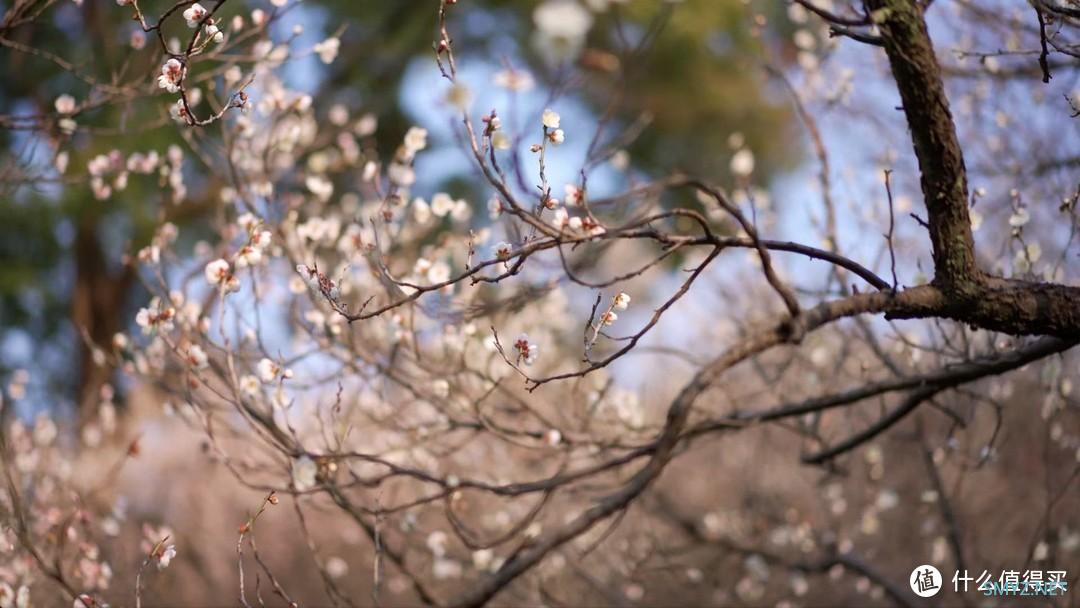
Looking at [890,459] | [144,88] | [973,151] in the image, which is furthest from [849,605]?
[144,88]

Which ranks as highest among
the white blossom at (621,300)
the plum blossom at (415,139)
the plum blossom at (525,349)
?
the plum blossom at (415,139)

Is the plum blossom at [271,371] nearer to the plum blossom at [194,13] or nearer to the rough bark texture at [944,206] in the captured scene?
the plum blossom at [194,13]

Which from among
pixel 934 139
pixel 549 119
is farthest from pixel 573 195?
pixel 934 139

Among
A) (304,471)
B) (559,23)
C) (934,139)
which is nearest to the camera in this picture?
(934,139)

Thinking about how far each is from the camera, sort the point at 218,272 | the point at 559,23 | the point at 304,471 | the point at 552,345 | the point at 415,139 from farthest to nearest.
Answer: the point at 559,23
the point at 552,345
the point at 415,139
the point at 218,272
the point at 304,471

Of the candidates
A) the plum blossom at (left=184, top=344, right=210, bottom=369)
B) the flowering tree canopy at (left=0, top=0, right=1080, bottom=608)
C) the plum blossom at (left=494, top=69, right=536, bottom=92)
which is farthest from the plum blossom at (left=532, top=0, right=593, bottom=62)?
the plum blossom at (left=184, top=344, right=210, bottom=369)

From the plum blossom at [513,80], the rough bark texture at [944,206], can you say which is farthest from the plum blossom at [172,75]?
the rough bark texture at [944,206]

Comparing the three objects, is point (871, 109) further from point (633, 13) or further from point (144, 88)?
point (633, 13)

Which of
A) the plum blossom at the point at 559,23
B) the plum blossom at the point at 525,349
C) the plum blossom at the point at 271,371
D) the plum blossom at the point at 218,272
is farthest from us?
the plum blossom at the point at 559,23

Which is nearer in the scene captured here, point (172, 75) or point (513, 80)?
point (172, 75)

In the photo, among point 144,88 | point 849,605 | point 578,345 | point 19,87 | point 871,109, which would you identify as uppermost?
point 19,87

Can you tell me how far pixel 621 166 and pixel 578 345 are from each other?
4.64 metres

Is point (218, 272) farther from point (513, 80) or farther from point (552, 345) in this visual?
point (552, 345)

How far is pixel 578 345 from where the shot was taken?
27.4 ft
